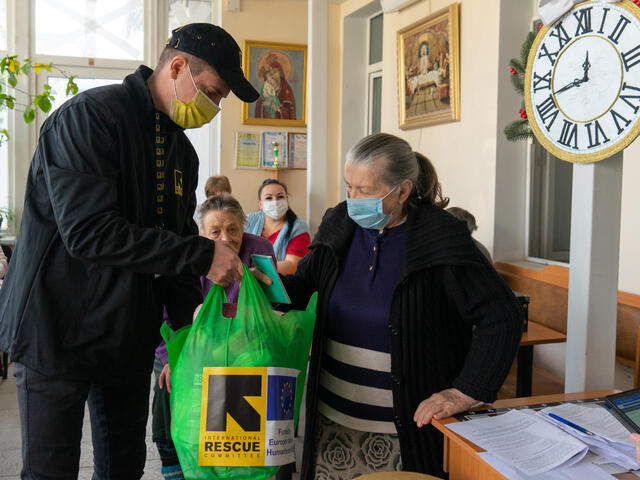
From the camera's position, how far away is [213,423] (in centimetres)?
146

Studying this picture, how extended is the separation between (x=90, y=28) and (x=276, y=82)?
94.4 inches

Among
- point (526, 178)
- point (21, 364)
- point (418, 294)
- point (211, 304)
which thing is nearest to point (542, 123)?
point (418, 294)

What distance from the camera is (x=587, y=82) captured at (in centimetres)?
159

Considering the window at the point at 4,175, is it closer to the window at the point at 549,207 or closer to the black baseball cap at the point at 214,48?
the window at the point at 549,207

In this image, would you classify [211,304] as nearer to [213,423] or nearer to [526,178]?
[213,423]

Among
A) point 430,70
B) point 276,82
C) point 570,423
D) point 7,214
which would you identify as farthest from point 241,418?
point 7,214

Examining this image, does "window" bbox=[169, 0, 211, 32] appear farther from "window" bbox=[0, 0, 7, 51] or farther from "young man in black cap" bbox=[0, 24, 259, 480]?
"young man in black cap" bbox=[0, 24, 259, 480]

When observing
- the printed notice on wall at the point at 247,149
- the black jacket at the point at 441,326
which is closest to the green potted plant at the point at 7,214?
the printed notice on wall at the point at 247,149

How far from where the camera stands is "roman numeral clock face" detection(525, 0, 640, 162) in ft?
4.82

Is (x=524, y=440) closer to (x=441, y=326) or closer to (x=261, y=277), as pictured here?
(x=441, y=326)

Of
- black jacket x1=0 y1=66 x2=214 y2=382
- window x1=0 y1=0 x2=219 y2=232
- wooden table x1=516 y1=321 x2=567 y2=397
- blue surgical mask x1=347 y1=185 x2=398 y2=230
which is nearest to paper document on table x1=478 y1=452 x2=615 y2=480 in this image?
blue surgical mask x1=347 y1=185 x2=398 y2=230

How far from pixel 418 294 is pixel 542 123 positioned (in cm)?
63

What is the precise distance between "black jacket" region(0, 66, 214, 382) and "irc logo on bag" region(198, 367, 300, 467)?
0.29m

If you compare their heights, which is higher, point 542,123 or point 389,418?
point 542,123
